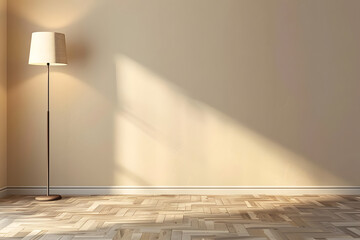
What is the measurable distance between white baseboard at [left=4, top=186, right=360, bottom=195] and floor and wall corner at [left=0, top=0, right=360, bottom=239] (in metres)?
0.01

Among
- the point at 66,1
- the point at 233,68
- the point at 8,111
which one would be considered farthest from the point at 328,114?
the point at 8,111

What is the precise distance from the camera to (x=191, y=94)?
5906 millimetres

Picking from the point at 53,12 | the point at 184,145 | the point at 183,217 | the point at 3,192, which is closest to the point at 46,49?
the point at 53,12

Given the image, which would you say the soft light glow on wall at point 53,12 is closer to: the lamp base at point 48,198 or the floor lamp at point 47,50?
the floor lamp at point 47,50

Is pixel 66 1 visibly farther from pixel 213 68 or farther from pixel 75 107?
pixel 213 68

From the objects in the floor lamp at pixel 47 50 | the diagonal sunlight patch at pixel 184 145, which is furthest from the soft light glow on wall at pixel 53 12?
the diagonal sunlight patch at pixel 184 145

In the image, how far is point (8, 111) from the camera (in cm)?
595

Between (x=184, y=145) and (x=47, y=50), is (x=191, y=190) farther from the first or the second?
(x=47, y=50)

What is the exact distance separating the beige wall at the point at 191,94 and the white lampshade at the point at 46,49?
410 mm

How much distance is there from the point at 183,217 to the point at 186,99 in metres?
1.73

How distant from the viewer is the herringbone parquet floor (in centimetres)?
390

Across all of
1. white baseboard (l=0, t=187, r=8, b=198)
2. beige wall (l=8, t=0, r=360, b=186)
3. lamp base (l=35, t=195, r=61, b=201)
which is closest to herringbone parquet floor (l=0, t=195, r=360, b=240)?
lamp base (l=35, t=195, r=61, b=201)

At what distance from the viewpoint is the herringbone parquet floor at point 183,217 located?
390 cm

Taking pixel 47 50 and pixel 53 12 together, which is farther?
pixel 53 12
